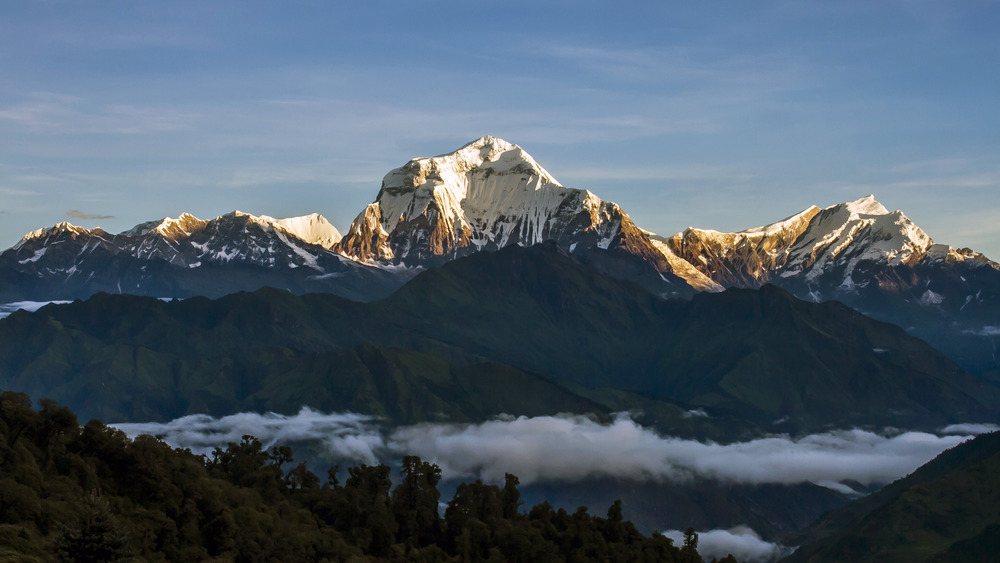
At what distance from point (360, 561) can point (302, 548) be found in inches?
392

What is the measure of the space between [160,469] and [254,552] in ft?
70.3

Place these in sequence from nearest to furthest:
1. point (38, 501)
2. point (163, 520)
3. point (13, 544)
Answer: point (13, 544)
point (38, 501)
point (163, 520)

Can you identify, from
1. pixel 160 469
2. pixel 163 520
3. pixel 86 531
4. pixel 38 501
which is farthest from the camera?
pixel 160 469

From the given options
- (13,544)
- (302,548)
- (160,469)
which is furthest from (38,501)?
(302,548)

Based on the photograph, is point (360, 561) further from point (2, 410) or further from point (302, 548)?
point (2, 410)

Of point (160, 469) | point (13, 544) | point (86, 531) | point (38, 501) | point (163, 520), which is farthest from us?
point (160, 469)

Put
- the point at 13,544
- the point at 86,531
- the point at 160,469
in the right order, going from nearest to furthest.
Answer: the point at 86,531 → the point at 13,544 → the point at 160,469

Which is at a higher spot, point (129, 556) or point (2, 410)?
point (2, 410)

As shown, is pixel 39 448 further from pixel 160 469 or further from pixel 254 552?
pixel 254 552

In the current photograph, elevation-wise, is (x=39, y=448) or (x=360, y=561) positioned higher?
(x=39, y=448)

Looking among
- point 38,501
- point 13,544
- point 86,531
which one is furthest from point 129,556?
point 38,501

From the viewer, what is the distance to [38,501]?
163m

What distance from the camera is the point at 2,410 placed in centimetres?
19200

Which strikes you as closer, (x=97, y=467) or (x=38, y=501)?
(x=38, y=501)
